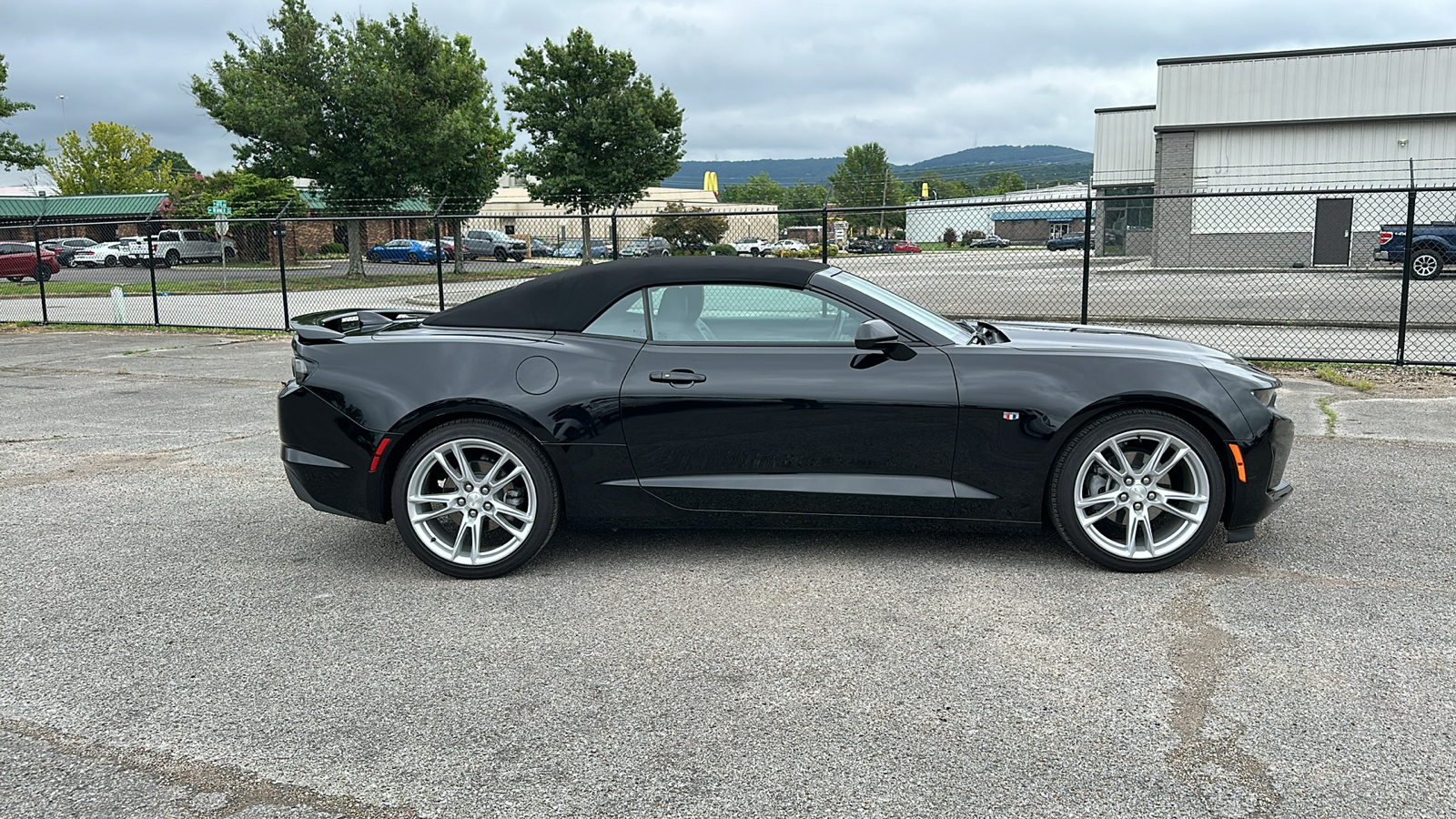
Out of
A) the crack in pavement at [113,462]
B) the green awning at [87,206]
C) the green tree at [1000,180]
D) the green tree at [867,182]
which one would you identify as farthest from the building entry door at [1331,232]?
the green tree at [1000,180]

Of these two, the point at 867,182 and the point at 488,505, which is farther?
the point at 867,182

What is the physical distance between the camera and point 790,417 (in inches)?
174

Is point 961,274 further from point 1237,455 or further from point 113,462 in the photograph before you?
point 113,462

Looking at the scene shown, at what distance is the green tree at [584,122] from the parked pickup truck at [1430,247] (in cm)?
2605

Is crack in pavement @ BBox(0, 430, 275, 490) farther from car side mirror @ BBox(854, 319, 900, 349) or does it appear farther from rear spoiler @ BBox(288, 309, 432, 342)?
car side mirror @ BBox(854, 319, 900, 349)

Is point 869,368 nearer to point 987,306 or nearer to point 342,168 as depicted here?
point 987,306

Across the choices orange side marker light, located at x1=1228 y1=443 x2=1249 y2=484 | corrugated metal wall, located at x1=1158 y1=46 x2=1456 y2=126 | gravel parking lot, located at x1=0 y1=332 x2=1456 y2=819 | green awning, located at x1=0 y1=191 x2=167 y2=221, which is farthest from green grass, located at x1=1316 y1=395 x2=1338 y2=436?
green awning, located at x1=0 y1=191 x2=167 y2=221

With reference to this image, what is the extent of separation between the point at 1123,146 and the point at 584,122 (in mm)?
21257

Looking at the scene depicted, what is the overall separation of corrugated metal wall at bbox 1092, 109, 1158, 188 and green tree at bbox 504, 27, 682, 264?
17.8 metres

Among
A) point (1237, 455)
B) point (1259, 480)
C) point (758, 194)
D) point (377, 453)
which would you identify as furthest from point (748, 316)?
point (758, 194)

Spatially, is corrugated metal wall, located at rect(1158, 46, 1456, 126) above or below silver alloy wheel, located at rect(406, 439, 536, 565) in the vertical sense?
above

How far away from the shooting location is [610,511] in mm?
4543

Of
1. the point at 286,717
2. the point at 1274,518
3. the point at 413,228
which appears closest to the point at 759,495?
the point at 286,717

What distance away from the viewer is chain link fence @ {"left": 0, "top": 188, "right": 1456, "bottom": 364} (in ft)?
43.5
